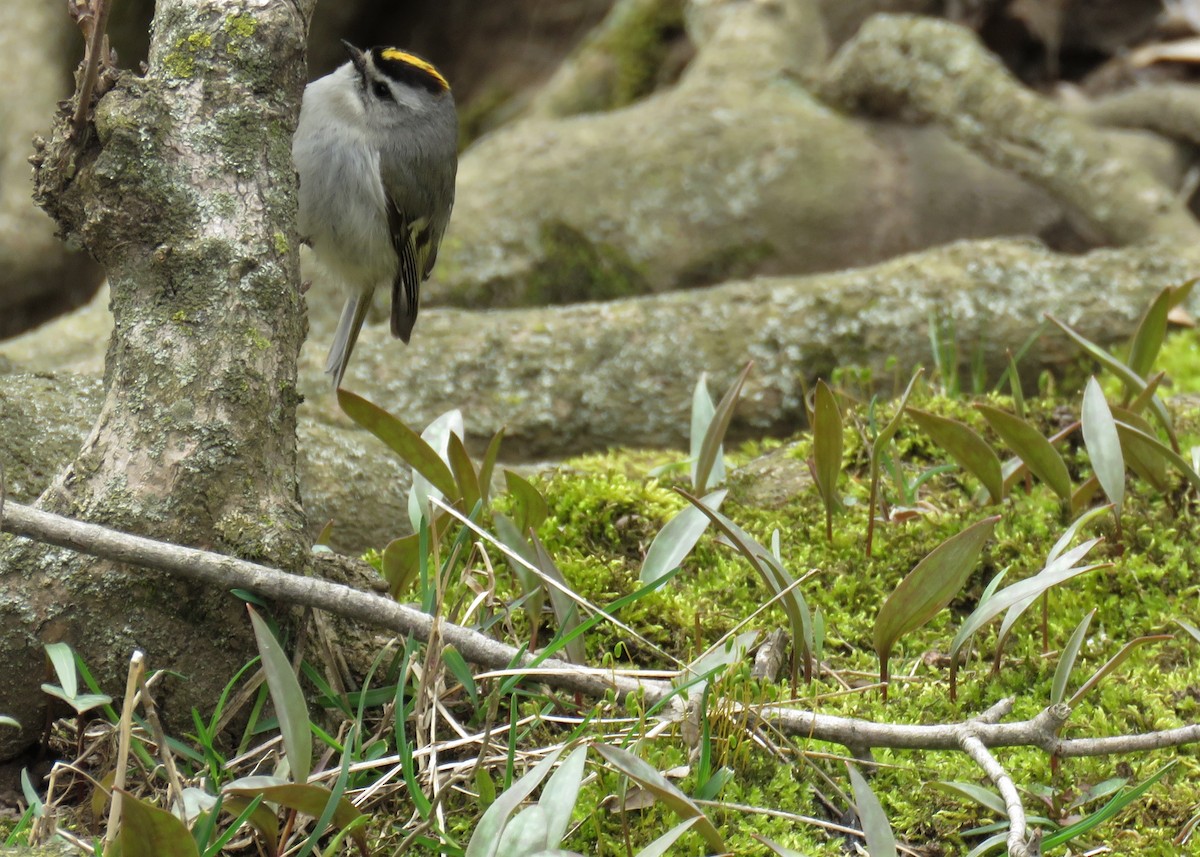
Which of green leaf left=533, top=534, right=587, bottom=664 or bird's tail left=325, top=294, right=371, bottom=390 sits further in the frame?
bird's tail left=325, top=294, right=371, bottom=390

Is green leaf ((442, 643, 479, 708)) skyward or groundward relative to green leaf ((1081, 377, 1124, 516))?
skyward

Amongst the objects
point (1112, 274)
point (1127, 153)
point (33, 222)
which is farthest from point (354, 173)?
point (1127, 153)

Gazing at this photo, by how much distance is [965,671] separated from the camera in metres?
2.26

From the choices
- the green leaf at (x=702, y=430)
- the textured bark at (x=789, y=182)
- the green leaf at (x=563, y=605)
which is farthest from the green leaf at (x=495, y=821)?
the textured bark at (x=789, y=182)

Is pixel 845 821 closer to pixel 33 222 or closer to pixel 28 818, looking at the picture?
pixel 28 818

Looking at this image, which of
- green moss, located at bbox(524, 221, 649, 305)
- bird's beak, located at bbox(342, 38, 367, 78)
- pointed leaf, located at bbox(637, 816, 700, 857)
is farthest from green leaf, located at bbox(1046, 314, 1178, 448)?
green moss, located at bbox(524, 221, 649, 305)

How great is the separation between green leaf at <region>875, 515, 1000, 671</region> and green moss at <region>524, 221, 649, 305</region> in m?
4.01

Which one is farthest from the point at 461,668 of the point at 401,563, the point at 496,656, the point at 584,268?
the point at 584,268

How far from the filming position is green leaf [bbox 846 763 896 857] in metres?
1.64

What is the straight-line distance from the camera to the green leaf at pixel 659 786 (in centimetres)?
157

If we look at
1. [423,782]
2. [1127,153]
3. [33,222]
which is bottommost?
[1127,153]

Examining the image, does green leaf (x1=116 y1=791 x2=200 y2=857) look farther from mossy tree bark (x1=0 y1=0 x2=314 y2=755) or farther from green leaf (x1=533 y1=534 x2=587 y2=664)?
green leaf (x1=533 y1=534 x2=587 y2=664)

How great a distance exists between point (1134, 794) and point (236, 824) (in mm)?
1260

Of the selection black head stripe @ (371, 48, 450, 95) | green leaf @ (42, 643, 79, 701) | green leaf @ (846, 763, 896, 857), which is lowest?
green leaf @ (846, 763, 896, 857)
